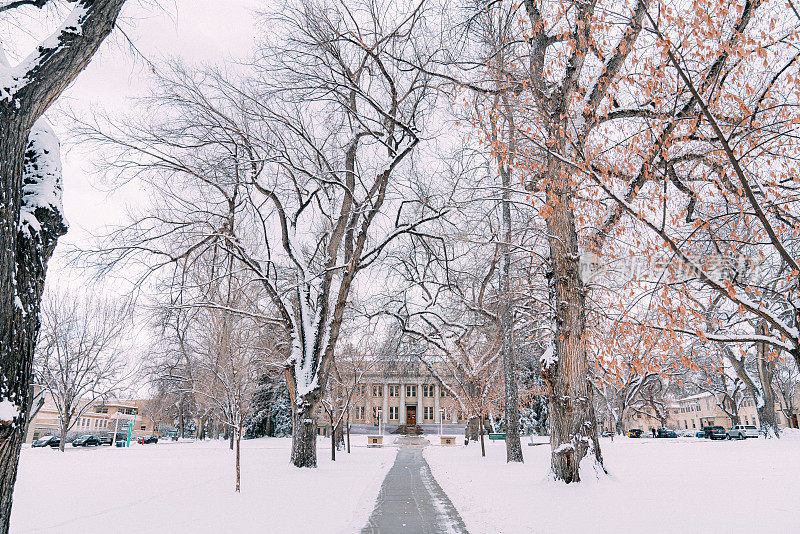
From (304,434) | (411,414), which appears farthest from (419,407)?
(304,434)

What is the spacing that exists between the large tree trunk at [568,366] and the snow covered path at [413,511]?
2590 millimetres

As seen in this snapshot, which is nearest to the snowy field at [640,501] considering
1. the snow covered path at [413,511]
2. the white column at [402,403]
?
the snow covered path at [413,511]

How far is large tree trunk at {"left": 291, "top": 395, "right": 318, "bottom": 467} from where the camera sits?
1418 cm

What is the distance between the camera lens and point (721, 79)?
5.73m

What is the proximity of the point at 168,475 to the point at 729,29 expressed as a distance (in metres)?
15.5

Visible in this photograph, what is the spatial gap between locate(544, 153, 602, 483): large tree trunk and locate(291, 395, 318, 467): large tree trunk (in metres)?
7.33

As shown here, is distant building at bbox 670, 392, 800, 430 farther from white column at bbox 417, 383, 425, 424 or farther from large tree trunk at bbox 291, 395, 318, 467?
large tree trunk at bbox 291, 395, 318, 467

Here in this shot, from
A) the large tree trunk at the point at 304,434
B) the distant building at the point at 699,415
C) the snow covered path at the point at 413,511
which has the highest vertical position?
the large tree trunk at the point at 304,434

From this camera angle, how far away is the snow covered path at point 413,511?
6.88m

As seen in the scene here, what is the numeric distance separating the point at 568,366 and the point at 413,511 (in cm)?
417

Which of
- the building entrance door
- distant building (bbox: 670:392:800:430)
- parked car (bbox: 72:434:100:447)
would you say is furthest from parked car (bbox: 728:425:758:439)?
the building entrance door

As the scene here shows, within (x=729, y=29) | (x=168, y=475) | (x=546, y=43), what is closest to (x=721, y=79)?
(x=729, y=29)

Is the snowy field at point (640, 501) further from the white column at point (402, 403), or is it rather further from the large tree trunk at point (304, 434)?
the white column at point (402, 403)

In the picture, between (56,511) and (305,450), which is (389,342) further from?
(56,511)
